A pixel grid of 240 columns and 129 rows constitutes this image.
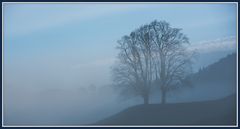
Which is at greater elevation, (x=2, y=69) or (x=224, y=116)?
(x=2, y=69)

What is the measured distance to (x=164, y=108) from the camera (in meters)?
12.6

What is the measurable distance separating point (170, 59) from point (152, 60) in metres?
0.41

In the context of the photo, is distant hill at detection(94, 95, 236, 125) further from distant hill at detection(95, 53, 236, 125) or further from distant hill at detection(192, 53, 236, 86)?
distant hill at detection(192, 53, 236, 86)

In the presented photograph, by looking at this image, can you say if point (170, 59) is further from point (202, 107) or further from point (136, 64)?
point (202, 107)

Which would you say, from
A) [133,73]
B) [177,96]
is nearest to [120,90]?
[133,73]

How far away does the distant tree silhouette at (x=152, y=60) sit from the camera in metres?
12.5

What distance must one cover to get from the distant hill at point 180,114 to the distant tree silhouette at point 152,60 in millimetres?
260

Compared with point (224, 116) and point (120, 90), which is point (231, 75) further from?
point (120, 90)

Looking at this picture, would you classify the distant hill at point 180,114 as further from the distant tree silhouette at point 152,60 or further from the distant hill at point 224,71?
the distant hill at point 224,71

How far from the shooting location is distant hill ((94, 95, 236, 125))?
12367 millimetres

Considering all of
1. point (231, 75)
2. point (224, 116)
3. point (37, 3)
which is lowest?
point (224, 116)

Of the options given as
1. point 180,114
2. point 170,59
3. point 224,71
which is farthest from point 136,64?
point 224,71

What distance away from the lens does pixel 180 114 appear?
493 inches

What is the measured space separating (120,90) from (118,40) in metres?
1.16
